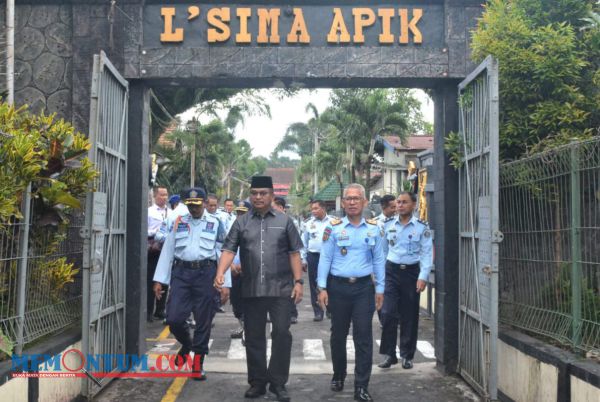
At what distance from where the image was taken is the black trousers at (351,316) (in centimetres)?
716

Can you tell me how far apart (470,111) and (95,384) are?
470 cm

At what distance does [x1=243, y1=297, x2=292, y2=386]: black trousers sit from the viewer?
7.09 meters

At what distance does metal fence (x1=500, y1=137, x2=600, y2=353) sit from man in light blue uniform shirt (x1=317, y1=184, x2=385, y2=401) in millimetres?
1318

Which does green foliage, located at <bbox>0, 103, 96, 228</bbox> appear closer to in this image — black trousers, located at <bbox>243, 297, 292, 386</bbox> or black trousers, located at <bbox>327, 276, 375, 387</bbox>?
black trousers, located at <bbox>243, 297, 292, 386</bbox>

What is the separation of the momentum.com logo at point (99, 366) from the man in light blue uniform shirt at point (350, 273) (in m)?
1.61

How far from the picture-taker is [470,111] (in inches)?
304

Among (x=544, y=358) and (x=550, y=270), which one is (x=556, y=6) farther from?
(x=544, y=358)

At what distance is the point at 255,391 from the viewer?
7117mm

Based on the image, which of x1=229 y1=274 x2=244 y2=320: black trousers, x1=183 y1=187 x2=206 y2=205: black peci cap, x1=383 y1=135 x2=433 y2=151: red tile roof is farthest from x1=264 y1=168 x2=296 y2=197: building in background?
x1=183 y1=187 x2=206 y2=205: black peci cap

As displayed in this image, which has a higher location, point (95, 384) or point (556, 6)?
point (556, 6)

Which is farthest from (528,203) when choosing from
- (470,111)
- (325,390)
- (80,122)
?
(80,122)

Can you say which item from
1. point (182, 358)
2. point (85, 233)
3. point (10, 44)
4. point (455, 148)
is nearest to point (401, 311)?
point (455, 148)

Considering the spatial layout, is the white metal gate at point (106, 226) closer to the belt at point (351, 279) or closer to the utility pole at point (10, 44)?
the utility pole at point (10, 44)

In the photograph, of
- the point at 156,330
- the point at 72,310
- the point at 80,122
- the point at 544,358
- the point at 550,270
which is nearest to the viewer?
the point at 544,358
